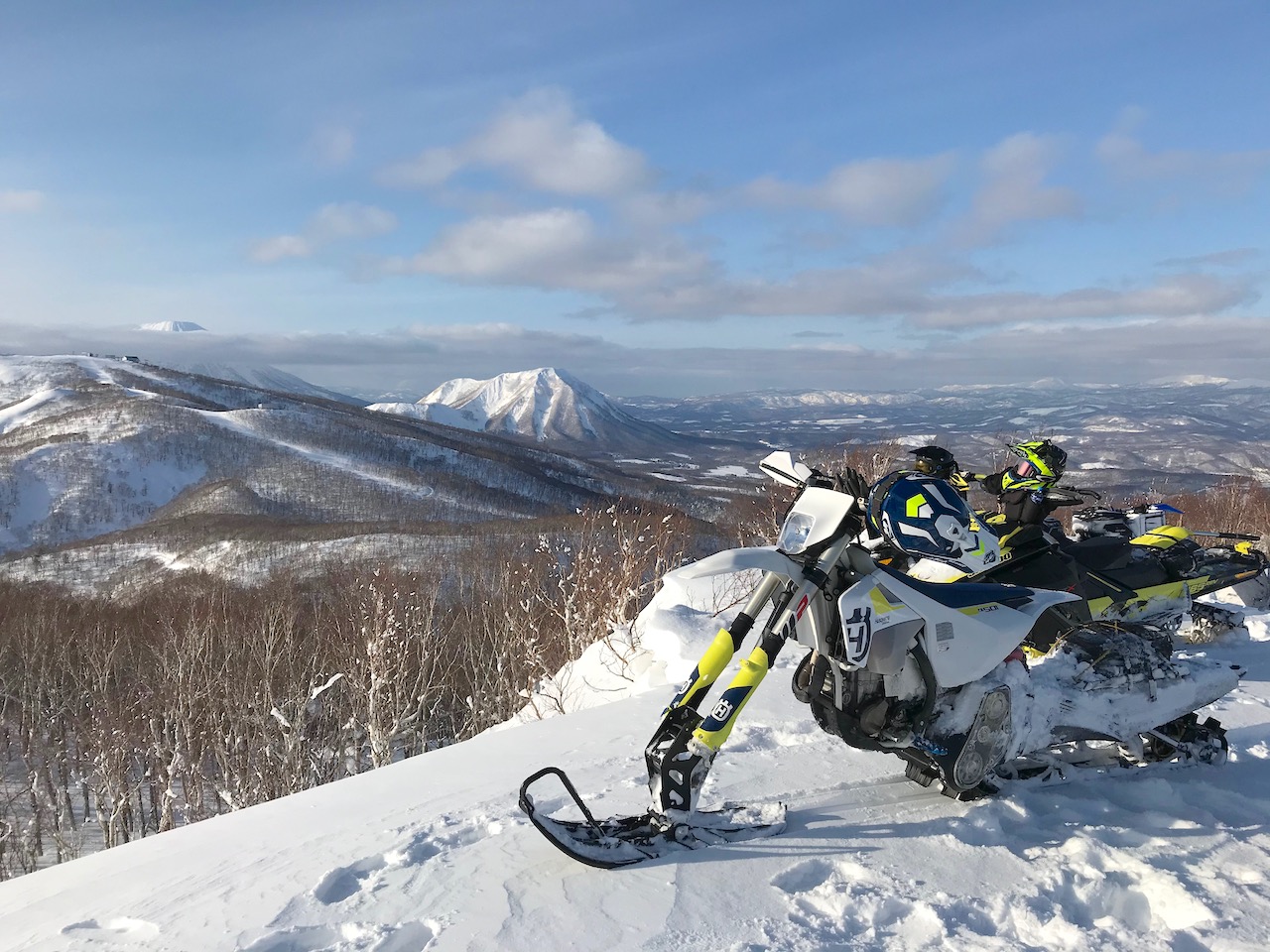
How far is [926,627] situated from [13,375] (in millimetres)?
224429

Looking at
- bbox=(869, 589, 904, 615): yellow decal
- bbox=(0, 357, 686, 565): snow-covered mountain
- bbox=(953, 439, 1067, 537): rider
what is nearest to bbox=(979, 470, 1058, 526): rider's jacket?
bbox=(953, 439, 1067, 537): rider

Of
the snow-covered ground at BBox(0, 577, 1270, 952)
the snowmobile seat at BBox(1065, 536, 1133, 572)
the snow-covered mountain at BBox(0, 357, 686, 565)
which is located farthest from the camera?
the snow-covered mountain at BBox(0, 357, 686, 565)

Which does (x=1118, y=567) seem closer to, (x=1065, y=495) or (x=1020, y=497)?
(x=1065, y=495)

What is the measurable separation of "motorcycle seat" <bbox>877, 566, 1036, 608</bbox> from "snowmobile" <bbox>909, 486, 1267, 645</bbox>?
4.86ft

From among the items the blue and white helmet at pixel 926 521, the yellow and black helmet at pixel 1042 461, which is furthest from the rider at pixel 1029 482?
the blue and white helmet at pixel 926 521

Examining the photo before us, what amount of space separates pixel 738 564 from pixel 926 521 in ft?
2.90

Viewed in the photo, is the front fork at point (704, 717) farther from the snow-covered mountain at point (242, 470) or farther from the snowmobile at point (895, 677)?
the snow-covered mountain at point (242, 470)

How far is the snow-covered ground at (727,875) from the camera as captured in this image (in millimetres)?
2566

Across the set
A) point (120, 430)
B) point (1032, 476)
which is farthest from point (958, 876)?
point (120, 430)

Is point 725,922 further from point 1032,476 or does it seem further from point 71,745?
point 71,745

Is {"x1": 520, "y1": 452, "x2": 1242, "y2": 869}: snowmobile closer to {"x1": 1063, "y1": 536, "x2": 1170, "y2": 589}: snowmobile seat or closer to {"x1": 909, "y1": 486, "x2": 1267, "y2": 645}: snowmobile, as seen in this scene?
{"x1": 909, "y1": 486, "x2": 1267, "y2": 645}: snowmobile

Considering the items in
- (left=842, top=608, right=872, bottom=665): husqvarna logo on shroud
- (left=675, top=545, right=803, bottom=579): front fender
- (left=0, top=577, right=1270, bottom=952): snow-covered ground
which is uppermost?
(left=675, top=545, right=803, bottom=579): front fender

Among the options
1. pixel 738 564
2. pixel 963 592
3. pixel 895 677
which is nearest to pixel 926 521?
pixel 963 592

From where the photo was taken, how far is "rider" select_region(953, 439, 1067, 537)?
5.91 m
